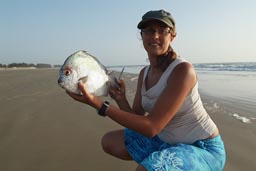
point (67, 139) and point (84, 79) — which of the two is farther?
point (67, 139)

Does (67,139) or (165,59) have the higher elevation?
(165,59)

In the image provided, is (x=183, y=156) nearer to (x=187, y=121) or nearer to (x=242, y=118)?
(x=187, y=121)

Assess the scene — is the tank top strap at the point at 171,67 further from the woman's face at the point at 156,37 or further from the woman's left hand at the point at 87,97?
the woman's left hand at the point at 87,97

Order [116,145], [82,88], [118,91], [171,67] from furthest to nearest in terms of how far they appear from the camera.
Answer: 1. [116,145]
2. [118,91]
3. [171,67]
4. [82,88]

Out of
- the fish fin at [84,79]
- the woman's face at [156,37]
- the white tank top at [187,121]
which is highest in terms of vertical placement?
the woman's face at [156,37]

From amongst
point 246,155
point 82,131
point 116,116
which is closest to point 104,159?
point 82,131

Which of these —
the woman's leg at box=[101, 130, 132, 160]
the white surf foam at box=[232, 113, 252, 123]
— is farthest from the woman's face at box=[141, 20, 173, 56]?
the white surf foam at box=[232, 113, 252, 123]

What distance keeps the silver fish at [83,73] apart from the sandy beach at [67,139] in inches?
52.5

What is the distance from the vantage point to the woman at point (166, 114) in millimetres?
2164

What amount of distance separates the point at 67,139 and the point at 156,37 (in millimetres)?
2402

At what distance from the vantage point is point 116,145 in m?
3.03

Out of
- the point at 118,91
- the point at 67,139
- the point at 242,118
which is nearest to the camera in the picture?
the point at 118,91

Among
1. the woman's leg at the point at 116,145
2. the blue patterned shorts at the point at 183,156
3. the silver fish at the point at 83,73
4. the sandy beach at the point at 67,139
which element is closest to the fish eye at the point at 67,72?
the silver fish at the point at 83,73

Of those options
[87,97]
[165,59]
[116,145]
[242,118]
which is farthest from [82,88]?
[242,118]
